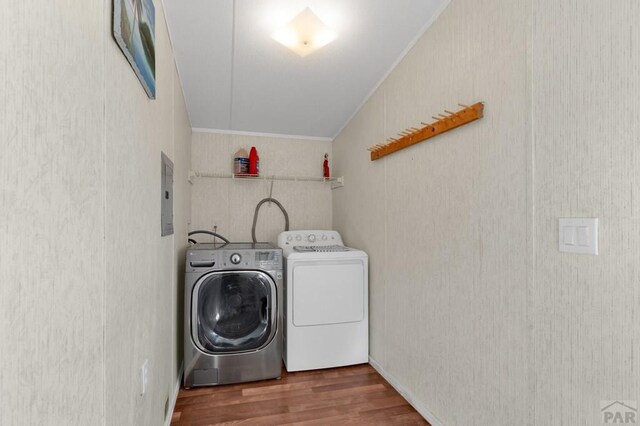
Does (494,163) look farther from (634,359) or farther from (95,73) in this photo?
(95,73)

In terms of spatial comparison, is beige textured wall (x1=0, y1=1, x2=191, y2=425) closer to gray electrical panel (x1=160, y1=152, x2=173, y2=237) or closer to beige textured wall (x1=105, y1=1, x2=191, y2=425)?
beige textured wall (x1=105, y1=1, x2=191, y2=425)

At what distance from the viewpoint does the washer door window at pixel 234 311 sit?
2250mm

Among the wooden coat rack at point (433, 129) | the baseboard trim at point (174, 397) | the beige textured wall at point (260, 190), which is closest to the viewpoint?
the wooden coat rack at point (433, 129)

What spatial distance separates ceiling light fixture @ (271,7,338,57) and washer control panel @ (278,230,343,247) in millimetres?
1719

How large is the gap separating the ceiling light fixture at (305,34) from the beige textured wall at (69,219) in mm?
961

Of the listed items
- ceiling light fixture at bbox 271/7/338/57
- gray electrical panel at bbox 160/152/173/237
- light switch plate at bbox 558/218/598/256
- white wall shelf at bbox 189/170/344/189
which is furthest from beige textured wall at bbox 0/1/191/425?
white wall shelf at bbox 189/170/344/189

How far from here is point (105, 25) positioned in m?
0.80

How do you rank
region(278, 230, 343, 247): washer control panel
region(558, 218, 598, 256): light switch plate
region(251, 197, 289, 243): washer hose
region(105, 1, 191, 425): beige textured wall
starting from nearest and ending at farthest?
1. region(105, 1, 191, 425): beige textured wall
2. region(558, 218, 598, 256): light switch plate
3. region(278, 230, 343, 247): washer control panel
4. region(251, 197, 289, 243): washer hose

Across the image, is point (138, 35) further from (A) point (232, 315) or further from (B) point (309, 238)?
(B) point (309, 238)

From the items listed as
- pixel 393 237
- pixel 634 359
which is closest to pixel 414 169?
pixel 393 237

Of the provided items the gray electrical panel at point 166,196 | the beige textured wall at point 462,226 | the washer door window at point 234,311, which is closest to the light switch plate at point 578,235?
the beige textured wall at point 462,226

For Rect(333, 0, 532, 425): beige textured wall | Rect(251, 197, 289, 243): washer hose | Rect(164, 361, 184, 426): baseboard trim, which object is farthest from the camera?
Rect(251, 197, 289, 243): washer hose

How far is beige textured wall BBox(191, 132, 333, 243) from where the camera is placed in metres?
3.28

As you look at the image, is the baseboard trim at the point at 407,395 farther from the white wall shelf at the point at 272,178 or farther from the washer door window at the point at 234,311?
the white wall shelf at the point at 272,178
